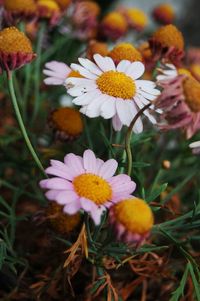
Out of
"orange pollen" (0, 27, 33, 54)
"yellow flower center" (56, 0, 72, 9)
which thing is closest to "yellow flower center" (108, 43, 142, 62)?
"orange pollen" (0, 27, 33, 54)

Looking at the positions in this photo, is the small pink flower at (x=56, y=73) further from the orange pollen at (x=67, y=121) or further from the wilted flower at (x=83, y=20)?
the wilted flower at (x=83, y=20)

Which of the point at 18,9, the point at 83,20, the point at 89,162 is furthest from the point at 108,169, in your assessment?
the point at 83,20

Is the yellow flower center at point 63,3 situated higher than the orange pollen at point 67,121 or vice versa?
the yellow flower center at point 63,3

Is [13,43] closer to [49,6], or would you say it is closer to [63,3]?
[49,6]

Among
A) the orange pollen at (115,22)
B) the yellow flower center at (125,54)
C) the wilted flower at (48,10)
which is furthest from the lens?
the orange pollen at (115,22)

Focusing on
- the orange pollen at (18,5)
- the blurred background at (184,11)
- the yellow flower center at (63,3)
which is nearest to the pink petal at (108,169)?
the orange pollen at (18,5)

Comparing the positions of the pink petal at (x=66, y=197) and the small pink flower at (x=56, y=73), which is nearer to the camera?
the pink petal at (x=66, y=197)

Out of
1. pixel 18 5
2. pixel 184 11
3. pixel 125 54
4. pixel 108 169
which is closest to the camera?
pixel 108 169
